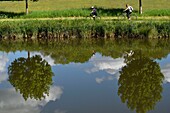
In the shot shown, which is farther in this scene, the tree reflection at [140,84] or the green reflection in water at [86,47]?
the green reflection in water at [86,47]

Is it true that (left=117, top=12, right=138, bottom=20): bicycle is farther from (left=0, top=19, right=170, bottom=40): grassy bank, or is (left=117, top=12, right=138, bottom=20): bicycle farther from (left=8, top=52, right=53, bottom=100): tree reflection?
(left=8, top=52, right=53, bottom=100): tree reflection

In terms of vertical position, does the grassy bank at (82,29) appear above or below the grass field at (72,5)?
below

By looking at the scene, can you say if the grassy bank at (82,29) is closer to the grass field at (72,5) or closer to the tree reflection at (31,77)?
the tree reflection at (31,77)

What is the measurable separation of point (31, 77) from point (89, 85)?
3.82m

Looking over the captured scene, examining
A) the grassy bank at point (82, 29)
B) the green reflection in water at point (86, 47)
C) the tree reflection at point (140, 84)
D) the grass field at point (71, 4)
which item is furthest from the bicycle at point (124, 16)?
the tree reflection at point (140, 84)

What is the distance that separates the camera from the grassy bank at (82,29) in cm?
4291

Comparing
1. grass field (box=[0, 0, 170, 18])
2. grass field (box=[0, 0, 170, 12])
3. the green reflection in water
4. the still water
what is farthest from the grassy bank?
grass field (box=[0, 0, 170, 12])

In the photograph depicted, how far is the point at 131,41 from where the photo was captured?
41.6 meters

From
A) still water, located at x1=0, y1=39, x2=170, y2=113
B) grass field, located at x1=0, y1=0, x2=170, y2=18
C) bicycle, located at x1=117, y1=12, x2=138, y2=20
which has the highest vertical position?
grass field, located at x1=0, y1=0, x2=170, y2=18

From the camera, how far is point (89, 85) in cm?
2525

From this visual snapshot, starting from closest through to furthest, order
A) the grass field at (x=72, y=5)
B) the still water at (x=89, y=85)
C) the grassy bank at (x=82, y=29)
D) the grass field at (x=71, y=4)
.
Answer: the still water at (x=89, y=85) < the grassy bank at (x=82, y=29) < the grass field at (x=72, y=5) < the grass field at (x=71, y=4)

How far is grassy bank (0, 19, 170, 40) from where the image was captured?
1689 inches

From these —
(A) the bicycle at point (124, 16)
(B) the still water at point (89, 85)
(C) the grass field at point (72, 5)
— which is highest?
(C) the grass field at point (72, 5)

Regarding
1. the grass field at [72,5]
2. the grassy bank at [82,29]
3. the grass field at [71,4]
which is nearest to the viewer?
the grassy bank at [82,29]
